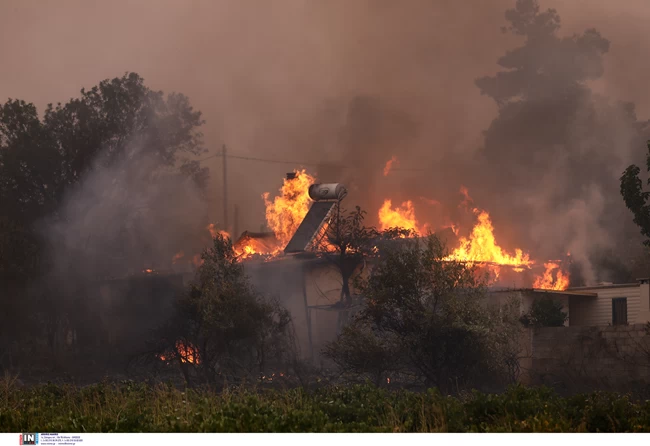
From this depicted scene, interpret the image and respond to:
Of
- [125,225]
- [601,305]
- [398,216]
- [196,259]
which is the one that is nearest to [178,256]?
[196,259]

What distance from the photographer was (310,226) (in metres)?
48.3

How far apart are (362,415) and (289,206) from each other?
101 feet

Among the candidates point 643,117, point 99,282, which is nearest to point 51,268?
point 99,282

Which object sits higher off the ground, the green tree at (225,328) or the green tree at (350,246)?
the green tree at (350,246)

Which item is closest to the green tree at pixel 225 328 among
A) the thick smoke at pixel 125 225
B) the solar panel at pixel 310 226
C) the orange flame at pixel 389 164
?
the solar panel at pixel 310 226

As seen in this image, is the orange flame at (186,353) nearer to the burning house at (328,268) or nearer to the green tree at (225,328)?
the green tree at (225,328)

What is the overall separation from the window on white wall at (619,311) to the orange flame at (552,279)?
6.63 metres

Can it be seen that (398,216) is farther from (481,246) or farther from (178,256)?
(178,256)

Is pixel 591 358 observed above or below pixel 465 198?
below

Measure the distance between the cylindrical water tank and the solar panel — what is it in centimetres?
55

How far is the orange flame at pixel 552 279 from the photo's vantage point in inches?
1912

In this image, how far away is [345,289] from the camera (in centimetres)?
4412

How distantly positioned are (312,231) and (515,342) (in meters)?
14.4

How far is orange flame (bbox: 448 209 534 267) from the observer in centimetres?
4962
